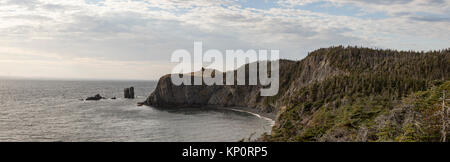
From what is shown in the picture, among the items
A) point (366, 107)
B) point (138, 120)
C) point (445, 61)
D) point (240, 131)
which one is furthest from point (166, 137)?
point (445, 61)

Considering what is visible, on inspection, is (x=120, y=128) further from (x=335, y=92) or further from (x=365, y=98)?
(x=365, y=98)

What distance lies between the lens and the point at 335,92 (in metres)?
73.9

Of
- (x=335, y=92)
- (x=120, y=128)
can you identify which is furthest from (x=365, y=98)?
(x=120, y=128)

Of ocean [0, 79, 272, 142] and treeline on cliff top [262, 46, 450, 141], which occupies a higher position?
treeline on cliff top [262, 46, 450, 141]

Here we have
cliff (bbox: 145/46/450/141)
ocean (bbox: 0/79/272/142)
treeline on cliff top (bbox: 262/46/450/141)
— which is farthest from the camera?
ocean (bbox: 0/79/272/142)

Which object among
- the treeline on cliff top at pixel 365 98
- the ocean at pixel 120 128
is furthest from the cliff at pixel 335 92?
the ocean at pixel 120 128

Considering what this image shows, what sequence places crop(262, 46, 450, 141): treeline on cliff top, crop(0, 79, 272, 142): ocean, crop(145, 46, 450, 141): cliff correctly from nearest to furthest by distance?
crop(262, 46, 450, 141): treeline on cliff top
crop(145, 46, 450, 141): cliff
crop(0, 79, 272, 142): ocean

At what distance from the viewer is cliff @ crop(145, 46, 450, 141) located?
3669cm

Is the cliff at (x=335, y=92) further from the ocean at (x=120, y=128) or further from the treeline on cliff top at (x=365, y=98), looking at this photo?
the ocean at (x=120, y=128)

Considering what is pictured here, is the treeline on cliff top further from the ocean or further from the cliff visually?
the ocean

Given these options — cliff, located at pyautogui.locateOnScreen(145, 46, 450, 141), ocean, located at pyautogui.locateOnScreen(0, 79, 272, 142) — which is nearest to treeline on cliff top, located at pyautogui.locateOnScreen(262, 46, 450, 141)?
cliff, located at pyautogui.locateOnScreen(145, 46, 450, 141)

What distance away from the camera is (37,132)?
76375 mm

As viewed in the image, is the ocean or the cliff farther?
the ocean
